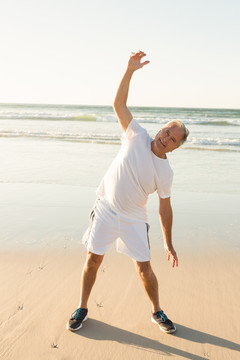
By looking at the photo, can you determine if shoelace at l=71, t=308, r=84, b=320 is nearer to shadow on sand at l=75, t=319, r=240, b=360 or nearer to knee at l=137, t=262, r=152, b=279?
shadow on sand at l=75, t=319, r=240, b=360

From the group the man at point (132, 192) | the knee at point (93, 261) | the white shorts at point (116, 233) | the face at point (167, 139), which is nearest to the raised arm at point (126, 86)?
the man at point (132, 192)

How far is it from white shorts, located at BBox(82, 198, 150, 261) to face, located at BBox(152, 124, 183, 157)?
23.4 inches

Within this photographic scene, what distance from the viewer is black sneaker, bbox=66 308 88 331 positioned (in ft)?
10.8

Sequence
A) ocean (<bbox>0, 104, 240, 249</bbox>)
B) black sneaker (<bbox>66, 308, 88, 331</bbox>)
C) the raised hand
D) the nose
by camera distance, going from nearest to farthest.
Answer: the nose → the raised hand → black sneaker (<bbox>66, 308, 88, 331</bbox>) → ocean (<bbox>0, 104, 240, 249</bbox>)

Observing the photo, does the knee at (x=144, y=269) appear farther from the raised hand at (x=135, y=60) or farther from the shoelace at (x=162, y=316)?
the raised hand at (x=135, y=60)

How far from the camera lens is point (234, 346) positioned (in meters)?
3.17

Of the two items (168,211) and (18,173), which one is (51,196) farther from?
(168,211)

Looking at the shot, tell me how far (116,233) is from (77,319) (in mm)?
787

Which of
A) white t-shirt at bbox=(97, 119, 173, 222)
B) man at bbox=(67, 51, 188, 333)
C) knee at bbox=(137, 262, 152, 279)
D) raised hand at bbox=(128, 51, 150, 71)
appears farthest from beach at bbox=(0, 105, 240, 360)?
raised hand at bbox=(128, 51, 150, 71)

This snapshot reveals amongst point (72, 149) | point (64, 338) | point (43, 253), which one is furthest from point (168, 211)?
point (72, 149)

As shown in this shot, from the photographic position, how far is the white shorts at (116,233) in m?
3.21

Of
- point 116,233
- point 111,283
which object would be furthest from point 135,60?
point 111,283

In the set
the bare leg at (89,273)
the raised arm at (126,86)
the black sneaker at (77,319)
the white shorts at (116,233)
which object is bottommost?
the black sneaker at (77,319)

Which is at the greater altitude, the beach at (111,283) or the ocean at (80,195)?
the beach at (111,283)
